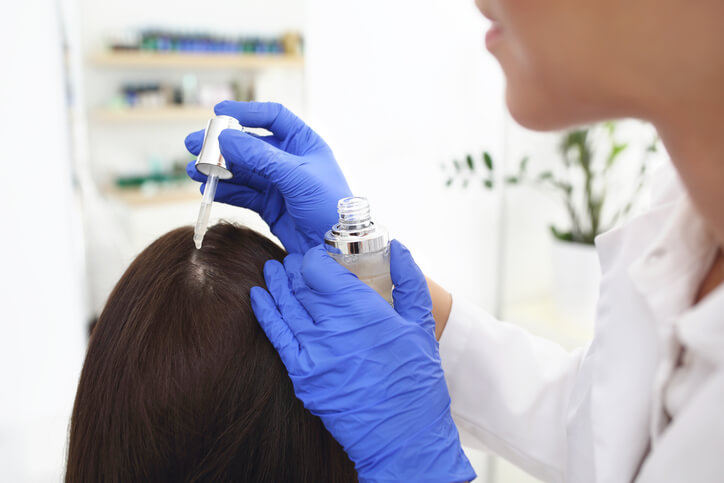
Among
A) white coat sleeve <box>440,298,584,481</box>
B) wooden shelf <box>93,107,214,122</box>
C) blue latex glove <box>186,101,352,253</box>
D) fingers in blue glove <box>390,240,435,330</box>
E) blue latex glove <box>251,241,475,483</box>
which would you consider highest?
wooden shelf <box>93,107,214,122</box>

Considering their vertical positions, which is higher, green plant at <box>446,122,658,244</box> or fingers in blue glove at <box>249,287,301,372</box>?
green plant at <box>446,122,658,244</box>

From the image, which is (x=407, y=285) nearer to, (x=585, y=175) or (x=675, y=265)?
(x=675, y=265)

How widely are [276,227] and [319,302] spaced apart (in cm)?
23

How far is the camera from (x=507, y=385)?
3.13 feet

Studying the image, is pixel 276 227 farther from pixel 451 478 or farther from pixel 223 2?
pixel 223 2

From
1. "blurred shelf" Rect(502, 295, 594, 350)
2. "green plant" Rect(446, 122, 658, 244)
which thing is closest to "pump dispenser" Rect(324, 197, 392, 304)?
"green plant" Rect(446, 122, 658, 244)

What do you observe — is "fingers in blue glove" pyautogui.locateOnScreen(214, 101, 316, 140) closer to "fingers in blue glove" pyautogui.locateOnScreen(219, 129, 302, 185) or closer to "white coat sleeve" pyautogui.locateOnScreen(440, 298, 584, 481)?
"fingers in blue glove" pyautogui.locateOnScreen(219, 129, 302, 185)

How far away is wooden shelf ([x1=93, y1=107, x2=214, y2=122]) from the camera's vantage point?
1392mm

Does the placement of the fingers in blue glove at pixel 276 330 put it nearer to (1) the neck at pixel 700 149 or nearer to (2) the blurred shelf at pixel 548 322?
(1) the neck at pixel 700 149

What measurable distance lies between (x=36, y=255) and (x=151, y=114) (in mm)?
461

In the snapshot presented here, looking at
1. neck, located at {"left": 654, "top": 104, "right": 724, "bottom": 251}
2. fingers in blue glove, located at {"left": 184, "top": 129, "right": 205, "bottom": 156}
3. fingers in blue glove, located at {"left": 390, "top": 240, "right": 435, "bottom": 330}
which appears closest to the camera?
neck, located at {"left": 654, "top": 104, "right": 724, "bottom": 251}

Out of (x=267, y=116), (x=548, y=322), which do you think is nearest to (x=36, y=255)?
(x=267, y=116)

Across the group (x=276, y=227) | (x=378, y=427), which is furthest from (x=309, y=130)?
(x=378, y=427)

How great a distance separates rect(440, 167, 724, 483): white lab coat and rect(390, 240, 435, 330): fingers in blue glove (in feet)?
0.78
